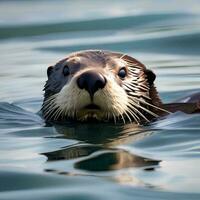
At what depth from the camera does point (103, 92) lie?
7.90 meters

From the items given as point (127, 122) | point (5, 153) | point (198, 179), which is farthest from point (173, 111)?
point (198, 179)

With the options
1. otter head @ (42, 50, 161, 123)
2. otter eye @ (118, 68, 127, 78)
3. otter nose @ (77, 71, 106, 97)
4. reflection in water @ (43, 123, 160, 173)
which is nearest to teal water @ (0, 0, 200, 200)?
reflection in water @ (43, 123, 160, 173)

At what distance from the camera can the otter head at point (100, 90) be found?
791 centimetres

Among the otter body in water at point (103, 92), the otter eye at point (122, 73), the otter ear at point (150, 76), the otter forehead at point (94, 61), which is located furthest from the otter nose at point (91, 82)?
the otter ear at point (150, 76)

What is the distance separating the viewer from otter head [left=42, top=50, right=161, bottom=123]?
791 cm

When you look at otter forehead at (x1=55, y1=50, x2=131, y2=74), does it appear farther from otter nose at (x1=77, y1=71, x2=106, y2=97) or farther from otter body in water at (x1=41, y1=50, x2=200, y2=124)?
otter nose at (x1=77, y1=71, x2=106, y2=97)

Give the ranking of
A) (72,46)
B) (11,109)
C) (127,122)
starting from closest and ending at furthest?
(127,122) → (11,109) → (72,46)

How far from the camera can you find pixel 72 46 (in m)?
13.8

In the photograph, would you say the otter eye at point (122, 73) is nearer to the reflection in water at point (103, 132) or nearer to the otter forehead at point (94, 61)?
the otter forehead at point (94, 61)

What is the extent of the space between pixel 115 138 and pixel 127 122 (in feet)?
2.16

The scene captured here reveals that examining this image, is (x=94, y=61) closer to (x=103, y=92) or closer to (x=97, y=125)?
(x=97, y=125)

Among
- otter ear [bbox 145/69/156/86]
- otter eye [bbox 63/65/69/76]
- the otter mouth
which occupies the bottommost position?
the otter mouth

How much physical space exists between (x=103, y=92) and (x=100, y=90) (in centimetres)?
5

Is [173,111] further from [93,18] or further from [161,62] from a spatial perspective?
[93,18]
